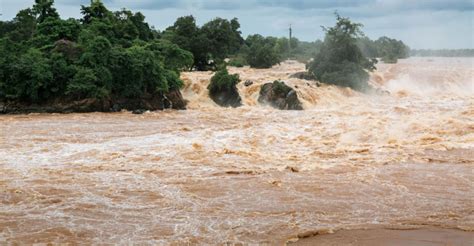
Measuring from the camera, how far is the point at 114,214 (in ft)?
26.8

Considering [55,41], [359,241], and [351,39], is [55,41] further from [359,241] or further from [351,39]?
[359,241]

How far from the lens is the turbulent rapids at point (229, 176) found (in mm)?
7605

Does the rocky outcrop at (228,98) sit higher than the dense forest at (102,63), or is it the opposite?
the dense forest at (102,63)

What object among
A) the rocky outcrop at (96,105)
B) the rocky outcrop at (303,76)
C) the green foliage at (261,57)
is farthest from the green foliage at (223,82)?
the green foliage at (261,57)

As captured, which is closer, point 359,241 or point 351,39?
point 359,241

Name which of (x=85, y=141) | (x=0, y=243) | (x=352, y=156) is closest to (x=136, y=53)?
(x=85, y=141)

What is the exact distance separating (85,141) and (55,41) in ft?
35.5

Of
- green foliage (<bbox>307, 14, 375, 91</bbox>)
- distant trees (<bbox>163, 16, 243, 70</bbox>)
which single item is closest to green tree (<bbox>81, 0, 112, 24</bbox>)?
distant trees (<bbox>163, 16, 243, 70</bbox>)

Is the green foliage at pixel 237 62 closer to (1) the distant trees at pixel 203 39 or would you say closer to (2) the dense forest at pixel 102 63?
(1) the distant trees at pixel 203 39

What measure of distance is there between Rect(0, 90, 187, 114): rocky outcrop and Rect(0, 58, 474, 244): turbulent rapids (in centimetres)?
92

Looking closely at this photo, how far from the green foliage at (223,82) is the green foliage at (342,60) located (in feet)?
20.9

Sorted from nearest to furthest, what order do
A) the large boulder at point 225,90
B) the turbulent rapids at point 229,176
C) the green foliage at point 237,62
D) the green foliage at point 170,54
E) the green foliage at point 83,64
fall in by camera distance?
the turbulent rapids at point 229,176, the green foliage at point 83,64, the large boulder at point 225,90, the green foliage at point 170,54, the green foliage at point 237,62

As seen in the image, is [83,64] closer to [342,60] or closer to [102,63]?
[102,63]

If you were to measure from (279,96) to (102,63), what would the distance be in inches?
317
